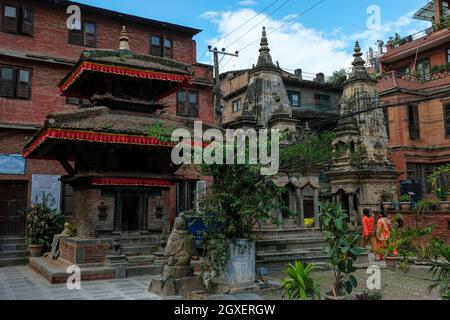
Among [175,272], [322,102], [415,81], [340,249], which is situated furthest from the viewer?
[322,102]

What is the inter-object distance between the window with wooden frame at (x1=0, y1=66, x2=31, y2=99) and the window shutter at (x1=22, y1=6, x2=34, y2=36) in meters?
2.30

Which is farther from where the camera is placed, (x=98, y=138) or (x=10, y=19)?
(x=10, y=19)

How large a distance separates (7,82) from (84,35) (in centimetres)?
543

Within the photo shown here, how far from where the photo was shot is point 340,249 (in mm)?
8656

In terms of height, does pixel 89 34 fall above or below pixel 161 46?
below

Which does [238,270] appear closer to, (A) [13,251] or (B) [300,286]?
(B) [300,286]

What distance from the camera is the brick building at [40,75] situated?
66.8ft

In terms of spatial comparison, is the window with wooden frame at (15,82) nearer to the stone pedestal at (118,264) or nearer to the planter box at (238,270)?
the stone pedestal at (118,264)

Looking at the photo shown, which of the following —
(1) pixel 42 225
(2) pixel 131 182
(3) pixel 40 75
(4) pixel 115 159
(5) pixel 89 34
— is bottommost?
(1) pixel 42 225

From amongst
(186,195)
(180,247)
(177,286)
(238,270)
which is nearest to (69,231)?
(180,247)

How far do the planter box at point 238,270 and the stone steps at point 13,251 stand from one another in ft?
35.8

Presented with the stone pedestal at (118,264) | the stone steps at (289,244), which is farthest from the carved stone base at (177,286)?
the stone steps at (289,244)

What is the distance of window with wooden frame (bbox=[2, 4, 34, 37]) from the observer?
21.9 m

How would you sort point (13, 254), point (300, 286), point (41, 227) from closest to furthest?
point (300, 286) → point (13, 254) → point (41, 227)
